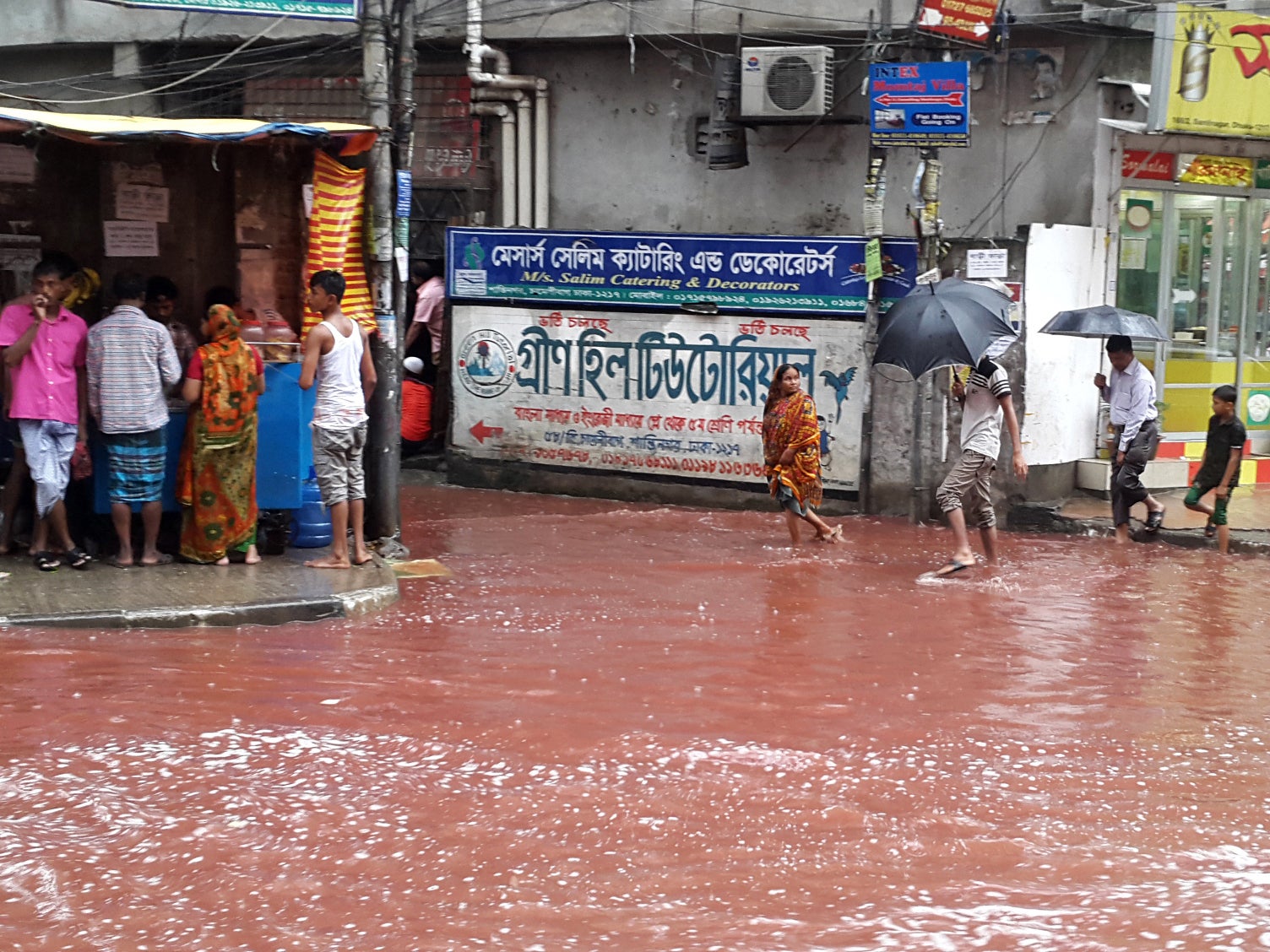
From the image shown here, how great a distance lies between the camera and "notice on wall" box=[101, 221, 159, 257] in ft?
34.5

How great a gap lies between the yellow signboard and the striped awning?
6.71m

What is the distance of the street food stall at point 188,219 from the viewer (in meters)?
10.2

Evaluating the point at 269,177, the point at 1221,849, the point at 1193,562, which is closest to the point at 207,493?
the point at 269,177

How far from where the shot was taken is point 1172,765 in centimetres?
623

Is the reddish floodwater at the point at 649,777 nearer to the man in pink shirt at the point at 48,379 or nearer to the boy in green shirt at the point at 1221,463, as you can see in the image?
the man in pink shirt at the point at 48,379

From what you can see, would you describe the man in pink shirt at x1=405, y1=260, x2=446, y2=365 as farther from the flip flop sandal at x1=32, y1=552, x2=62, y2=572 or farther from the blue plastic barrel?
the flip flop sandal at x1=32, y1=552, x2=62, y2=572

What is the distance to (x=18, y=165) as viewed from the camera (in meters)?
10.2

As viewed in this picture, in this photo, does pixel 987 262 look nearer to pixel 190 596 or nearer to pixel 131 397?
pixel 131 397

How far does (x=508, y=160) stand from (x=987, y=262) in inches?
226

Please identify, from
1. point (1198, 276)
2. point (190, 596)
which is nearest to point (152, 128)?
point (190, 596)

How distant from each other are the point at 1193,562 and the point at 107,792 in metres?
8.30

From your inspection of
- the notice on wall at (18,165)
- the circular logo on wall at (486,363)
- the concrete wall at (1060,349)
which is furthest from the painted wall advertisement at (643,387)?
the notice on wall at (18,165)

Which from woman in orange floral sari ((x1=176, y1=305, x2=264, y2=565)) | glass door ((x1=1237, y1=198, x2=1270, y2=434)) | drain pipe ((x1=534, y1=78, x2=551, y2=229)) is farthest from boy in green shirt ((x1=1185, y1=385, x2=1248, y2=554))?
drain pipe ((x1=534, y1=78, x2=551, y2=229))

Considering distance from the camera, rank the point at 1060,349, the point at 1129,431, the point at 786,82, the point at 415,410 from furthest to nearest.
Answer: the point at 415,410 → the point at 786,82 → the point at 1060,349 → the point at 1129,431
